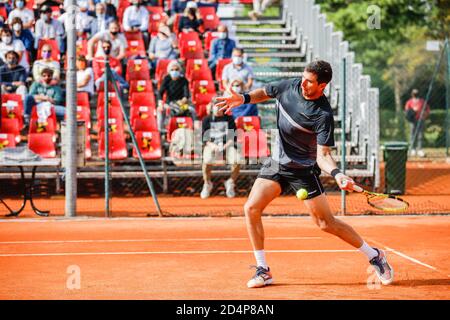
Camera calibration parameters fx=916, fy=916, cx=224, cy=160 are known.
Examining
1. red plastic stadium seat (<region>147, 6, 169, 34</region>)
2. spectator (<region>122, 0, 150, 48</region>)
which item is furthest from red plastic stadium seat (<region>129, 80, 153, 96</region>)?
red plastic stadium seat (<region>147, 6, 169, 34</region>)

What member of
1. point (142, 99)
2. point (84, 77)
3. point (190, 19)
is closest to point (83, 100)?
point (84, 77)

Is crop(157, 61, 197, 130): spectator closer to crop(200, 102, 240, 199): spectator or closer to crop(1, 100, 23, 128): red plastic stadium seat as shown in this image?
crop(200, 102, 240, 199): spectator

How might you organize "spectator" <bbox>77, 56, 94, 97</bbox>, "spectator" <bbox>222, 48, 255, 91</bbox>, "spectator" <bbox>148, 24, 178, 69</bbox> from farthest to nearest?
1. "spectator" <bbox>148, 24, 178, 69</bbox>
2. "spectator" <bbox>222, 48, 255, 91</bbox>
3. "spectator" <bbox>77, 56, 94, 97</bbox>

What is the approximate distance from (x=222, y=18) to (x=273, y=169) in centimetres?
1808

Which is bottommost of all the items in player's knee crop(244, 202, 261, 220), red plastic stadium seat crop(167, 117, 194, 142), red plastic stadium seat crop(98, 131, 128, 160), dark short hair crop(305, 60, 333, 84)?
red plastic stadium seat crop(98, 131, 128, 160)

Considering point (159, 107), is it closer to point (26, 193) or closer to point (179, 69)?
point (179, 69)

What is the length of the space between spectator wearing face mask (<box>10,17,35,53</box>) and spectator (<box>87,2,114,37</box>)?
5.16ft

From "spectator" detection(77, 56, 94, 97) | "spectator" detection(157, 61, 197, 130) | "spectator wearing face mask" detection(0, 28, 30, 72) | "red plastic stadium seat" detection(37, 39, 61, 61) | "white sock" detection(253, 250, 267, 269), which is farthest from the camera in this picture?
"red plastic stadium seat" detection(37, 39, 61, 61)

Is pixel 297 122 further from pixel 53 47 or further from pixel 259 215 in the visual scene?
pixel 53 47

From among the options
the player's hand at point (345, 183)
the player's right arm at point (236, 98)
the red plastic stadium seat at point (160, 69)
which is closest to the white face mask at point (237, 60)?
the red plastic stadium seat at point (160, 69)

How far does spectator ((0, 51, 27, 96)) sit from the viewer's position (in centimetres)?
2008

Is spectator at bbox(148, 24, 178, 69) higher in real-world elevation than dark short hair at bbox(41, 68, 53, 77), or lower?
higher

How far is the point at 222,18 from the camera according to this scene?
27.0 m

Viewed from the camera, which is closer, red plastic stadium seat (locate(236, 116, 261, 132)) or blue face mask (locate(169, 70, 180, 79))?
red plastic stadium seat (locate(236, 116, 261, 132))
